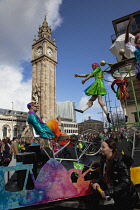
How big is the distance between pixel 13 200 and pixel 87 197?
1108 mm

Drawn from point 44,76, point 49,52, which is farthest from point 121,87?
point 49,52

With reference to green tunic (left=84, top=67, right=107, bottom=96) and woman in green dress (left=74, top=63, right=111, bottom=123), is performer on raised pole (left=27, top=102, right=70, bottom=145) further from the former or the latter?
green tunic (left=84, top=67, right=107, bottom=96)

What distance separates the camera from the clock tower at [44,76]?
95.2 feet

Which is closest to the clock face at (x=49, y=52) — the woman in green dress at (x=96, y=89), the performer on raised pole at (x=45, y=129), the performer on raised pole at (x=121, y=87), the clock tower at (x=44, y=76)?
the clock tower at (x=44, y=76)

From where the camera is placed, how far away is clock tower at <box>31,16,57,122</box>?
2902 centimetres

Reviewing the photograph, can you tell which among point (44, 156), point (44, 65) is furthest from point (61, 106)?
point (44, 156)

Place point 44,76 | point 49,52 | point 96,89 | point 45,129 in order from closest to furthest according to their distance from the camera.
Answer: point 45,129
point 96,89
point 44,76
point 49,52

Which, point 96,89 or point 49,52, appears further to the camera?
point 49,52

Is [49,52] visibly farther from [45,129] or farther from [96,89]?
[45,129]

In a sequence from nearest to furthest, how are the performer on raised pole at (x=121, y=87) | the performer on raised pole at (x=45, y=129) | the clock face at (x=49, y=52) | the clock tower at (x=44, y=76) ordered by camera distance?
the performer on raised pole at (x=45, y=129)
the performer on raised pole at (x=121, y=87)
the clock tower at (x=44, y=76)
the clock face at (x=49, y=52)

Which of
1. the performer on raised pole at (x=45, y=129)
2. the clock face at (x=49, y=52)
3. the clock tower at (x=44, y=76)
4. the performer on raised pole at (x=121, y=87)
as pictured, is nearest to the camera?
the performer on raised pole at (x=45, y=129)

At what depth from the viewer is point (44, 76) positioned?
30297 mm

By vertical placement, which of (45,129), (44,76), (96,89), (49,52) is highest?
(49,52)

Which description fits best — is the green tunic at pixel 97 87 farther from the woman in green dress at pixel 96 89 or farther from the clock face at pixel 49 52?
the clock face at pixel 49 52
